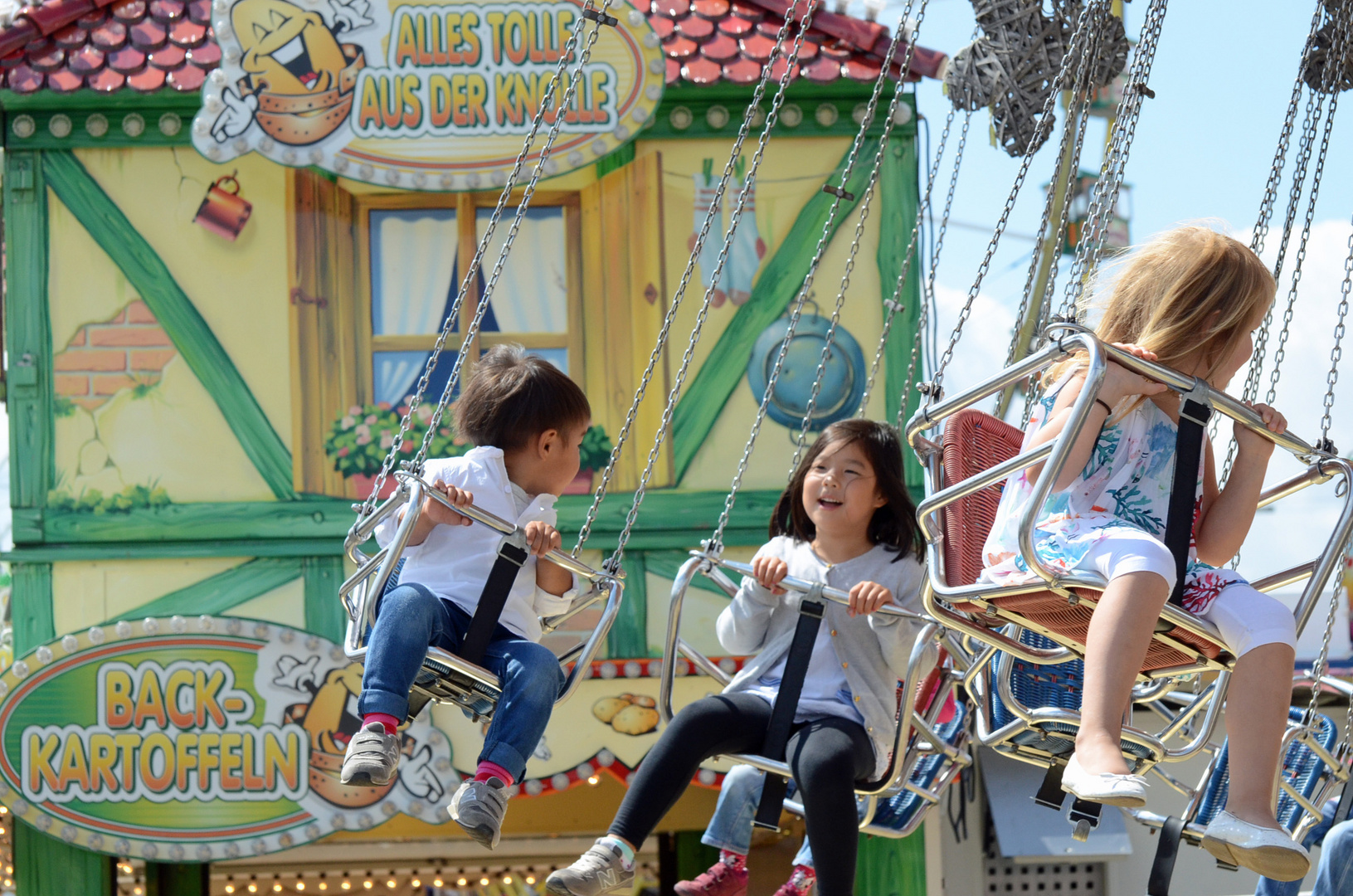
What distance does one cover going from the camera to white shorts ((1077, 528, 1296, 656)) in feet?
9.40

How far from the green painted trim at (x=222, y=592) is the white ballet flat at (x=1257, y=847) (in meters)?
4.88

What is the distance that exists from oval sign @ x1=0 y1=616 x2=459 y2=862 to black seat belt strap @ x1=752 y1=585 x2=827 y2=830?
312 centimetres

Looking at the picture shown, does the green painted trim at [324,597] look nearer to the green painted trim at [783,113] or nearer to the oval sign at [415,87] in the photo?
the oval sign at [415,87]

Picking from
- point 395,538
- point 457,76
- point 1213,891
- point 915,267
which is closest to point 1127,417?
point 395,538

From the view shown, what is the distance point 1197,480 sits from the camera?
2.99 meters

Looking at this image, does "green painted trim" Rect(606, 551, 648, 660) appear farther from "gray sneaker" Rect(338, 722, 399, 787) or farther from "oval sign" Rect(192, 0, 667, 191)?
"gray sneaker" Rect(338, 722, 399, 787)

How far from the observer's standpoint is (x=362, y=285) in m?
7.06

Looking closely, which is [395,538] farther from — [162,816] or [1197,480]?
[162,816]

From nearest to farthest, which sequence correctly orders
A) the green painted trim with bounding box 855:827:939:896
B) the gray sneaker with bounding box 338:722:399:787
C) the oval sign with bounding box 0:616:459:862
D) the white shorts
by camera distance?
the white shorts, the gray sneaker with bounding box 338:722:399:787, the oval sign with bounding box 0:616:459:862, the green painted trim with bounding box 855:827:939:896

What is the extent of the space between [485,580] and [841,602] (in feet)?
2.82

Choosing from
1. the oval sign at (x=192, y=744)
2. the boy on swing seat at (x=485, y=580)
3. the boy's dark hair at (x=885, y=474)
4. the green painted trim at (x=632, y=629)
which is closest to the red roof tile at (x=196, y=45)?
the green painted trim at (x=632, y=629)

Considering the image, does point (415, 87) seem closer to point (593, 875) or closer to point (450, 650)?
point (450, 650)

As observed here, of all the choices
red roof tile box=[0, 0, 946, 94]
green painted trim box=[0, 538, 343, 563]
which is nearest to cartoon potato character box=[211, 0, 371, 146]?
red roof tile box=[0, 0, 946, 94]

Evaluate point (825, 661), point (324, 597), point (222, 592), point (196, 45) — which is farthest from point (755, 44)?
point (825, 661)
